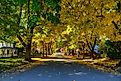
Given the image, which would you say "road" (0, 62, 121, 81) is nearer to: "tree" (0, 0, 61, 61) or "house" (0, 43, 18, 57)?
"tree" (0, 0, 61, 61)

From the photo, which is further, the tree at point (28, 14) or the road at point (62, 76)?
the road at point (62, 76)

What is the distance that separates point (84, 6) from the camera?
28.9m

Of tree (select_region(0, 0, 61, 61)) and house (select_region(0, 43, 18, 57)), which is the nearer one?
tree (select_region(0, 0, 61, 61))

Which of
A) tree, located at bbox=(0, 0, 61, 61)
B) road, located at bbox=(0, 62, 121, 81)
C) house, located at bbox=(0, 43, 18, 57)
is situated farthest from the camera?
house, located at bbox=(0, 43, 18, 57)

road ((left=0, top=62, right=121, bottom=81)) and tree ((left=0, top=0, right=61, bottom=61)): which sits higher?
tree ((left=0, top=0, right=61, bottom=61))

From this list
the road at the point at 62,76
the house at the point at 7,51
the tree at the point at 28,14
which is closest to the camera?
the tree at the point at 28,14

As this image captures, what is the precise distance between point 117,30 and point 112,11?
5.95ft

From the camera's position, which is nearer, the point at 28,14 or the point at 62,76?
the point at 28,14

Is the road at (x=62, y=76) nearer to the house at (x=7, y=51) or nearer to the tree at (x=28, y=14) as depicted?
the tree at (x=28, y=14)

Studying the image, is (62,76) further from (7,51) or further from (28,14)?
(7,51)

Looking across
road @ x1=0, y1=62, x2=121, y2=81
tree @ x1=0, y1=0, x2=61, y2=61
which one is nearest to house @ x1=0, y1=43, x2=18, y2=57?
tree @ x1=0, y1=0, x2=61, y2=61

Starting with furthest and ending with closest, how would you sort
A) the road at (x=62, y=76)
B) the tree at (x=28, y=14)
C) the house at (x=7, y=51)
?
1. the house at (x=7, y=51)
2. the road at (x=62, y=76)
3. the tree at (x=28, y=14)

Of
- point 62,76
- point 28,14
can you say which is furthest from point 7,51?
point 28,14

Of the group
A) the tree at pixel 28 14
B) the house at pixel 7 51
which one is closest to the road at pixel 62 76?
the tree at pixel 28 14
